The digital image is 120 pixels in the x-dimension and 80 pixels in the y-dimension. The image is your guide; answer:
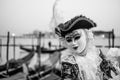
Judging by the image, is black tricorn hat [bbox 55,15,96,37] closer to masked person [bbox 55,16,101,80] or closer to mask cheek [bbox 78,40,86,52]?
masked person [bbox 55,16,101,80]

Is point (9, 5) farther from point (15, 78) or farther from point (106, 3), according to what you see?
point (106, 3)

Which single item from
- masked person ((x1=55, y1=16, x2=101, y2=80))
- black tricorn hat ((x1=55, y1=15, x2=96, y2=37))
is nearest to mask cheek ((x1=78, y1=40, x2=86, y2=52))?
masked person ((x1=55, y1=16, x2=101, y2=80))

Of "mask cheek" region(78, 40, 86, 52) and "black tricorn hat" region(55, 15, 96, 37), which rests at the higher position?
"black tricorn hat" region(55, 15, 96, 37)

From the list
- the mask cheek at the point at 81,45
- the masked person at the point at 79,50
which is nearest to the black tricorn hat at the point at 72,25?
the masked person at the point at 79,50

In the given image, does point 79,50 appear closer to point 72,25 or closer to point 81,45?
point 81,45

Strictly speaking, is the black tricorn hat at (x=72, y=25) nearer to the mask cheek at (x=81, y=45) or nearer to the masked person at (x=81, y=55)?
the masked person at (x=81, y=55)

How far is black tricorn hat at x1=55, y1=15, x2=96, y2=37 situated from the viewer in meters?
1.20

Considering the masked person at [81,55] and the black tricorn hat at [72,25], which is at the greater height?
the black tricorn hat at [72,25]

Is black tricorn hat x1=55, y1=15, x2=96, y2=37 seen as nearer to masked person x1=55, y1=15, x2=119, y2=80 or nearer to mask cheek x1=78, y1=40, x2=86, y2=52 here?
masked person x1=55, y1=15, x2=119, y2=80

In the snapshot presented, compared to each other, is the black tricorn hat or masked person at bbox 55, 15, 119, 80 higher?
the black tricorn hat

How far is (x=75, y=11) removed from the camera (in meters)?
1.34

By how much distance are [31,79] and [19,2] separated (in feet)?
4.74

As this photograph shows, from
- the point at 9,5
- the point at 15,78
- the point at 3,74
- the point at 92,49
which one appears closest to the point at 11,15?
the point at 9,5

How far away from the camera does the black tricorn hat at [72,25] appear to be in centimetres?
120
